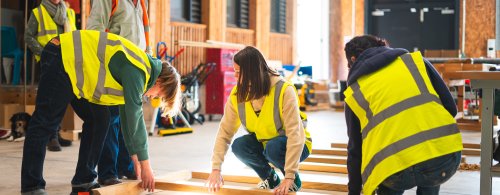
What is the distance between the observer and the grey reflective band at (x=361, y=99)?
2404 mm

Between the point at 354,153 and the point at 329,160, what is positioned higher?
the point at 354,153

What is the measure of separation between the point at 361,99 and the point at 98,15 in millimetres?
2280

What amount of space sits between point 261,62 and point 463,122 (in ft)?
19.4

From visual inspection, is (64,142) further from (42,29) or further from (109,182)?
(109,182)

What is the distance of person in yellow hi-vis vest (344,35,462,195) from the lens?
7.52 ft

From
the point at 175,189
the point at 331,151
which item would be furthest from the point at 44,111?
the point at 331,151

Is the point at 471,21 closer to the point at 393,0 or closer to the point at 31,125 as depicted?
the point at 393,0

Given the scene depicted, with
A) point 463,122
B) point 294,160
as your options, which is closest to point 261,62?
point 294,160

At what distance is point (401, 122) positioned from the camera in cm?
231

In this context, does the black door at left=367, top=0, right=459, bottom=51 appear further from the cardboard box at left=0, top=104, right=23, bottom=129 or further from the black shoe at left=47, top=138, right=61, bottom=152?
the black shoe at left=47, top=138, right=61, bottom=152

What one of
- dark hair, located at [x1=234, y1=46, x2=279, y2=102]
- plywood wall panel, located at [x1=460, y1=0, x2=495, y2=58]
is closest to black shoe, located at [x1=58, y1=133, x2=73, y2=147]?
dark hair, located at [x1=234, y1=46, x2=279, y2=102]

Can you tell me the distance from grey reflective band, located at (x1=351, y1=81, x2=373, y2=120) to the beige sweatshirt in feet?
1.94

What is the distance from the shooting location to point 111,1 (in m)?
4.25

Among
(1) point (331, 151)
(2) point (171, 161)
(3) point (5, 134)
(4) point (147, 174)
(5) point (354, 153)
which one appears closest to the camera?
(5) point (354, 153)
